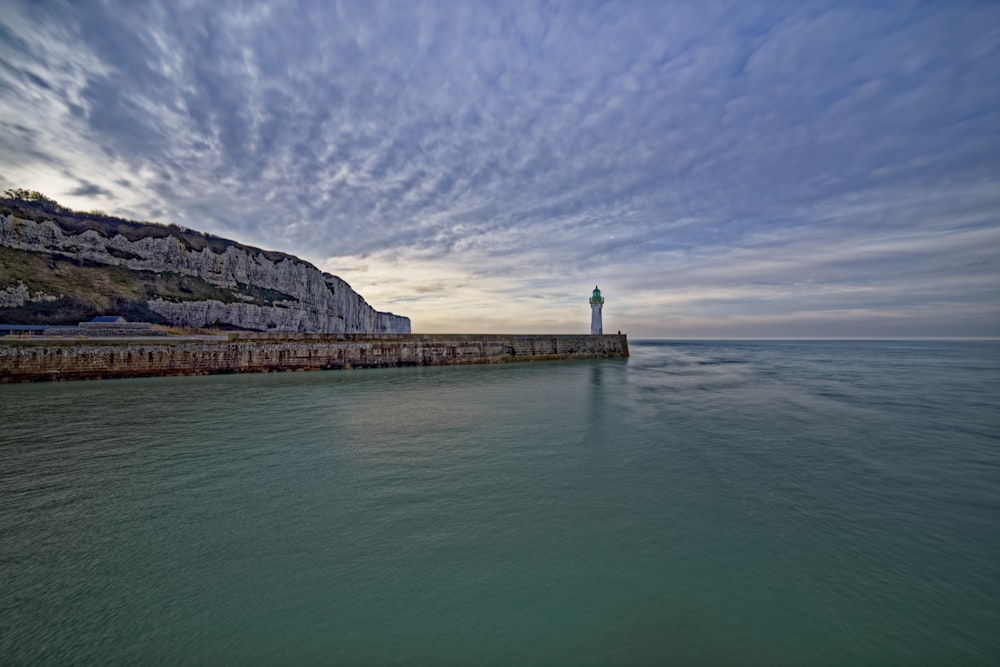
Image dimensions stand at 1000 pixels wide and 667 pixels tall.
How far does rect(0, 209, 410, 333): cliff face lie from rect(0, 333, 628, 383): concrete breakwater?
28.7m

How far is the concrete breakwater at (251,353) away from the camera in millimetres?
19719

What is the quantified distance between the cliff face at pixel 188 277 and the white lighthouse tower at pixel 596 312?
46.4 meters

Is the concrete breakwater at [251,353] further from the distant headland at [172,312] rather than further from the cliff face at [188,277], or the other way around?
the cliff face at [188,277]

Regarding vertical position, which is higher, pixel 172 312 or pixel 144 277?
pixel 144 277

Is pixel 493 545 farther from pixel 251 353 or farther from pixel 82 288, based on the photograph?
pixel 82 288

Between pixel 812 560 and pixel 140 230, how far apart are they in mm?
76502

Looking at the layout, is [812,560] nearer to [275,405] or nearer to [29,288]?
[275,405]

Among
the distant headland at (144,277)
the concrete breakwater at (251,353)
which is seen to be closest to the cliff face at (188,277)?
the distant headland at (144,277)

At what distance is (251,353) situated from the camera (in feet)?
83.2

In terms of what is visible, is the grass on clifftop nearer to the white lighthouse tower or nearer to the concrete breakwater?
the concrete breakwater

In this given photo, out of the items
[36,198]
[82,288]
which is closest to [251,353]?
[82,288]

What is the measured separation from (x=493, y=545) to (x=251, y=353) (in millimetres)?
26914

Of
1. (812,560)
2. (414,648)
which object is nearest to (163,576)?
(414,648)

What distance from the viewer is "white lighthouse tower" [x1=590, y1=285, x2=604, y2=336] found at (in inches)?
1692
